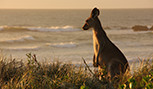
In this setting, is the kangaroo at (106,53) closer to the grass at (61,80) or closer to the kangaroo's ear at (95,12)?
the kangaroo's ear at (95,12)

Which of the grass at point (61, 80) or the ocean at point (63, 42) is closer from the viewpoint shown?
the grass at point (61, 80)

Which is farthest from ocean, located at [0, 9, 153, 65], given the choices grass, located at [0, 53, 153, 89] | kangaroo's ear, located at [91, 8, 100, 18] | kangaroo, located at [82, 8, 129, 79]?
kangaroo's ear, located at [91, 8, 100, 18]

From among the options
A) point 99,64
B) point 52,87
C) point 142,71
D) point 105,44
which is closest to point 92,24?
point 105,44

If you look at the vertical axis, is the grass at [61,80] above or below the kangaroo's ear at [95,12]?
below

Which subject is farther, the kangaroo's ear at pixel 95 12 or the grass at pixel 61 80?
the kangaroo's ear at pixel 95 12

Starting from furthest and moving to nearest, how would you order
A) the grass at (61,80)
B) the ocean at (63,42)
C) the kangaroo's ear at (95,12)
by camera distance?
1. the ocean at (63,42)
2. the kangaroo's ear at (95,12)
3. the grass at (61,80)

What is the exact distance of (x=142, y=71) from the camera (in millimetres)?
4504

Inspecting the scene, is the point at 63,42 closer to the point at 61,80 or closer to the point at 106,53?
the point at 106,53

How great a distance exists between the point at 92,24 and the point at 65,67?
3.13 ft

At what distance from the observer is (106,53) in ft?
A: 15.9

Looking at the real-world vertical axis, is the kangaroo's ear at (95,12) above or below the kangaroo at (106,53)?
above

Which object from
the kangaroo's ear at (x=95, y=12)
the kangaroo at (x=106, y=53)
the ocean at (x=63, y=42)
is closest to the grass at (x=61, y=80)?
the kangaroo at (x=106, y=53)

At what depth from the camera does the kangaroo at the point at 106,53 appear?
4.70m

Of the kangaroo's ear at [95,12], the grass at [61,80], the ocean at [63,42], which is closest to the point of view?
the grass at [61,80]
